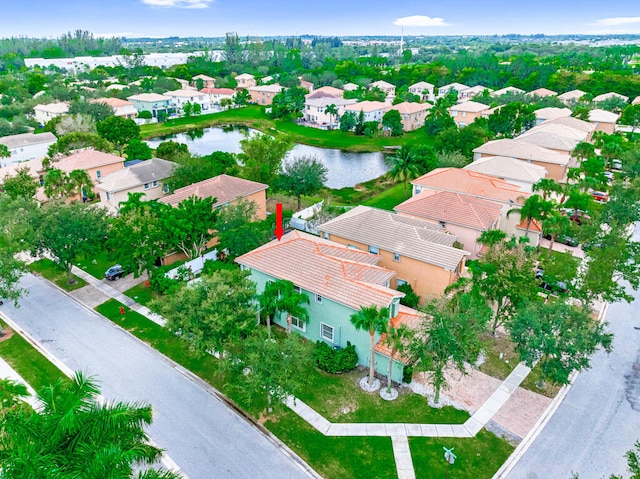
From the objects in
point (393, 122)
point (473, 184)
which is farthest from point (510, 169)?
point (393, 122)

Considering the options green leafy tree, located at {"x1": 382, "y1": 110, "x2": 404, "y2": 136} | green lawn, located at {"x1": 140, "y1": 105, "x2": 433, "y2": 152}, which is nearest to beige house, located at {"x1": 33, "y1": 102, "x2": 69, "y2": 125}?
green lawn, located at {"x1": 140, "y1": 105, "x2": 433, "y2": 152}

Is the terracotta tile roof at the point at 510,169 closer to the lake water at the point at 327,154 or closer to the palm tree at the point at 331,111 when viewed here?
the lake water at the point at 327,154

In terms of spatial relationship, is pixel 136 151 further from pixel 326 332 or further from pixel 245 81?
pixel 245 81

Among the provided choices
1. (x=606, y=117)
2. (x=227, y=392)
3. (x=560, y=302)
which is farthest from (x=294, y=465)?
(x=606, y=117)

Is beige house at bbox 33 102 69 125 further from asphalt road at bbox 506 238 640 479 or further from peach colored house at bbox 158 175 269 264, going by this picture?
asphalt road at bbox 506 238 640 479

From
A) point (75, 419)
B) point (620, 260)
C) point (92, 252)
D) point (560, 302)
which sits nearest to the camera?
point (75, 419)

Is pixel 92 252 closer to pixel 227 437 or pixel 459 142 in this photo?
pixel 227 437

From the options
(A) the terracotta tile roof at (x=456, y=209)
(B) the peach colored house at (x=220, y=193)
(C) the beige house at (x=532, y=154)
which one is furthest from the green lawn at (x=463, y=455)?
(C) the beige house at (x=532, y=154)
